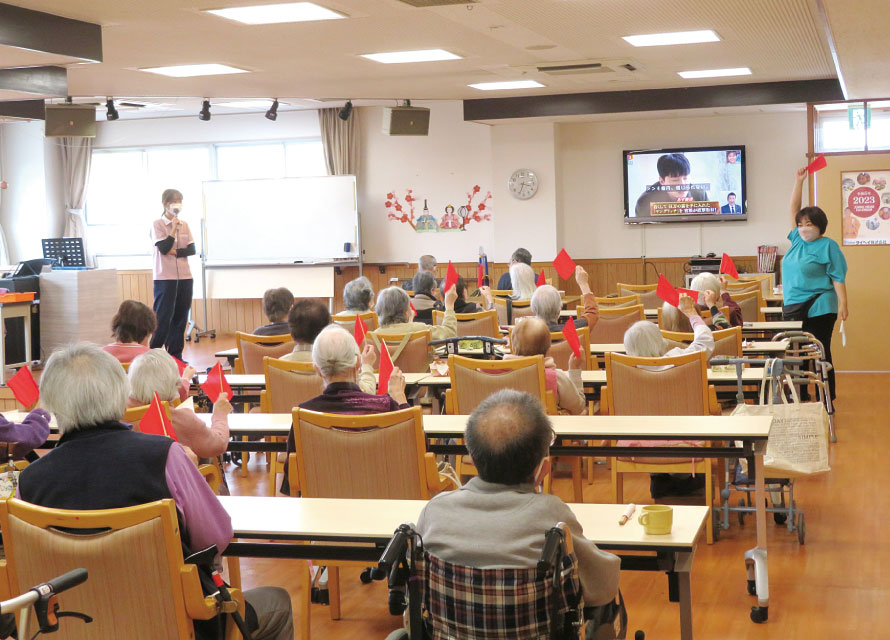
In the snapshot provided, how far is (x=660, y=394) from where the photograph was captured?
14.9ft

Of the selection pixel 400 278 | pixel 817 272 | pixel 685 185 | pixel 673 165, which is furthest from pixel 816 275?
pixel 400 278

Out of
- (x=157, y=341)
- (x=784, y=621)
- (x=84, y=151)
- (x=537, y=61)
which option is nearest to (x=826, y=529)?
(x=784, y=621)

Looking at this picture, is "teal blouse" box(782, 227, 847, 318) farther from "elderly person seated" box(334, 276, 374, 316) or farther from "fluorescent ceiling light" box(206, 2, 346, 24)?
"fluorescent ceiling light" box(206, 2, 346, 24)

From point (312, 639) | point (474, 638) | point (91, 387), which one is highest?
point (91, 387)

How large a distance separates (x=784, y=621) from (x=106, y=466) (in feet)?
8.05

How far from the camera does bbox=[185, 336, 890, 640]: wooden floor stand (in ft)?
11.7

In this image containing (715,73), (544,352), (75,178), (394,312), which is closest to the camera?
(544,352)

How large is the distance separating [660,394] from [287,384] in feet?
5.84

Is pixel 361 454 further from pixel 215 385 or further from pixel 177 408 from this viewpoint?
pixel 215 385

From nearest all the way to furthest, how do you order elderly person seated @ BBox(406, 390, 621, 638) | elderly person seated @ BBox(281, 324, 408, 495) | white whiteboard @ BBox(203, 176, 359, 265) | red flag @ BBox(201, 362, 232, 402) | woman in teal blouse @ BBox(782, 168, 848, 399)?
elderly person seated @ BBox(406, 390, 621, 638) < elderly person seated @ BBox(281, 324, 408, 495) < red flag @ BBox(201, 362, 232, 402) < woman in teal blouse @ BBox(782, 168, 848, 399) < white whiteboard @ BBox(203, 176, 359, 265)

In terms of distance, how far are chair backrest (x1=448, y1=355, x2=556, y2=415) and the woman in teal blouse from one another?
3.57 m

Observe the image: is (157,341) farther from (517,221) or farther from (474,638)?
(474,638)

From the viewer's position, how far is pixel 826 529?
15.4 feet

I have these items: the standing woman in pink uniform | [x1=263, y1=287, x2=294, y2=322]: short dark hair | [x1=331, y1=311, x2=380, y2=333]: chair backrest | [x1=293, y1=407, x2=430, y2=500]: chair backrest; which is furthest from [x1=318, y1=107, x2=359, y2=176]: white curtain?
[x1=293, y1=407, x2=430, y2=500]: chair backrest
